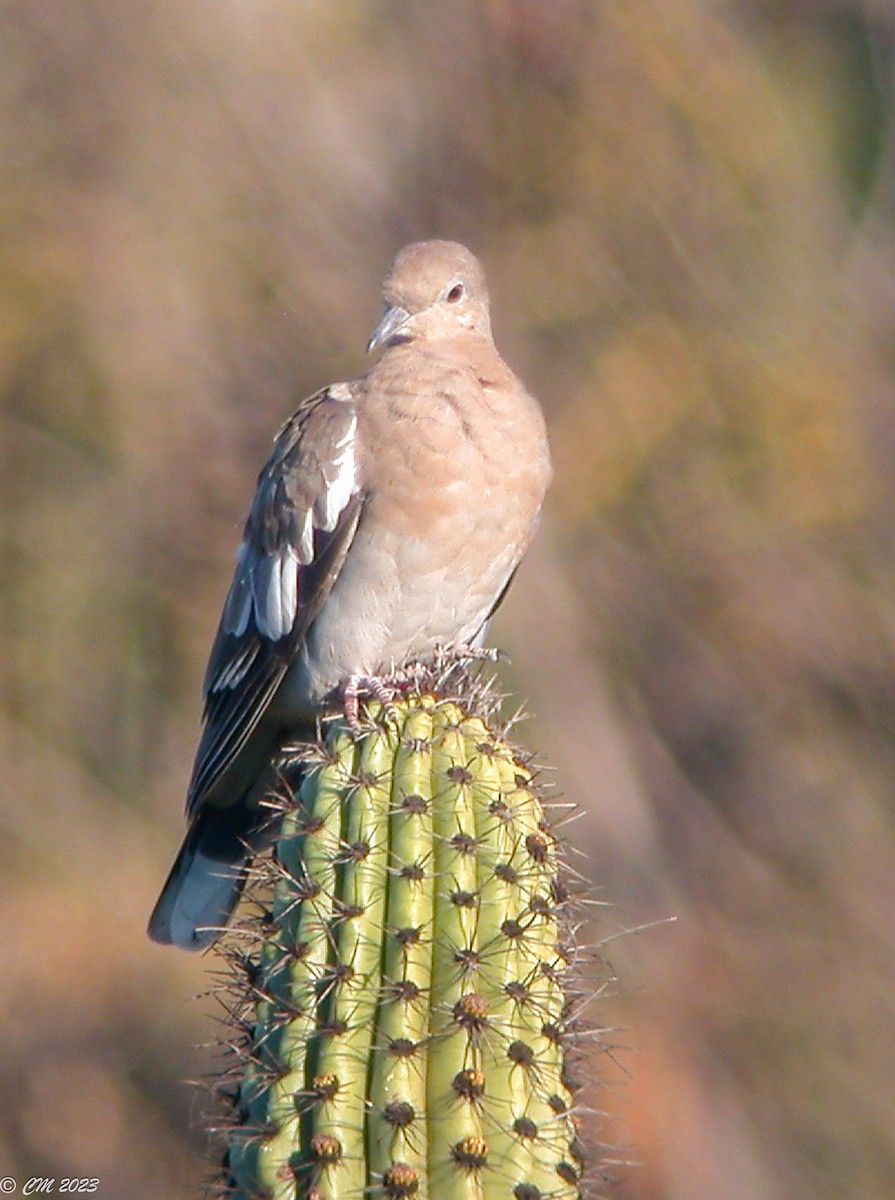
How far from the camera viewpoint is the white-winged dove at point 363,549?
3988mm

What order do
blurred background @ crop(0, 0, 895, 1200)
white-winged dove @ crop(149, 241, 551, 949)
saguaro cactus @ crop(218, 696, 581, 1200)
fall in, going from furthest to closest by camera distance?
blurred background @ crop(0, 0, 895, 1200) < white-winged dove @ crop(149, 241, 551, 949) < saguaro cactus @ crop(218, 696, 581, 1200)

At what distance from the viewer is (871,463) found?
20.7ft

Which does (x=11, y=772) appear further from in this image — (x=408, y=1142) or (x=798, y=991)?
(x=408, y=1142)

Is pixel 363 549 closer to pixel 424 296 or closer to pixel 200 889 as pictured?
pixel 424 296

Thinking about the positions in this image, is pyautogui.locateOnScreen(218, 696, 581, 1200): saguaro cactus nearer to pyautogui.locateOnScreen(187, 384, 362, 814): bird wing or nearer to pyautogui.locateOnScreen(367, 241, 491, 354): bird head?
pyautogui.locateOnScreen(187, 384, 362, 814): bird wing

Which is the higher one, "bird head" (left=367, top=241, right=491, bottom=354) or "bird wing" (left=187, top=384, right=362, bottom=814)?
"bird head" (left=367, top=241, right=491, bottom=354)

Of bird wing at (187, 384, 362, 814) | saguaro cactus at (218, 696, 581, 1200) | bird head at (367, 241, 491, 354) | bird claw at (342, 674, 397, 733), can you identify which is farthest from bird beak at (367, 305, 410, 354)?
saguaro cactus at (218, 696, 581, 1200)

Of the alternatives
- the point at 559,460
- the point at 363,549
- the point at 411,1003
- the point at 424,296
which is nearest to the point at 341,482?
the point at 363,549

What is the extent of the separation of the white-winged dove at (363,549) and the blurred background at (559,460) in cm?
Answer: 176

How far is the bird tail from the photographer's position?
13.5 ft

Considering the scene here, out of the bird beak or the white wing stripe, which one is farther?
the bird beak

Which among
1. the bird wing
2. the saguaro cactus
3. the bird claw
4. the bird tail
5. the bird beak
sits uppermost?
the bird beak

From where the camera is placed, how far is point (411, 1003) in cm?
233

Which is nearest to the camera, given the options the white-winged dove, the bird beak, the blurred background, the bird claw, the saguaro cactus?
the saguaro cactus
